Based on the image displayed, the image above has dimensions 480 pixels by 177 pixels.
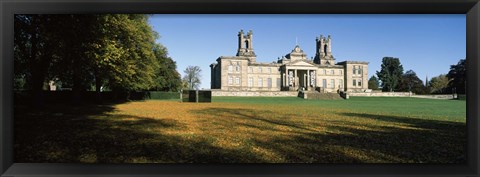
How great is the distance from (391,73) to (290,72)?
48.8ft

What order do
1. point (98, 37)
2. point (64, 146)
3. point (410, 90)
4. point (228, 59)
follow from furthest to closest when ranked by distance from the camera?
point (228, 59), point (410, 90), point (98, 37), point (64, 146)

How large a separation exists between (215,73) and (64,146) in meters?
36.2

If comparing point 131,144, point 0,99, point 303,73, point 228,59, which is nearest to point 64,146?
point 131,144

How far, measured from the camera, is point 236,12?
362 cm

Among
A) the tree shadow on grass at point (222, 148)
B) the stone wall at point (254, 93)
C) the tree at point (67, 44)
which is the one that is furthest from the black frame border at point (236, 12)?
the stone wall at point (254, 93)

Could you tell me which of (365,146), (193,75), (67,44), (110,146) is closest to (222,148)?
(110,146)

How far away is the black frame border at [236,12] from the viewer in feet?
11.4

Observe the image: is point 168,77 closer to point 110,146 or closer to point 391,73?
point 110,146

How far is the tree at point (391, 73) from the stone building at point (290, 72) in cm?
418

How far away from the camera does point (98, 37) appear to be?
9656 mm

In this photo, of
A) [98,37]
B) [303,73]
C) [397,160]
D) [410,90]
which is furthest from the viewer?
[303,73]

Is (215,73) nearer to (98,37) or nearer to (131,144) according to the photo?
(98,37)

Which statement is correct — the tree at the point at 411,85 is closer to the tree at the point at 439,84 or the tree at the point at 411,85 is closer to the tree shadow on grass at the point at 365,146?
the tree at the point at 439,84

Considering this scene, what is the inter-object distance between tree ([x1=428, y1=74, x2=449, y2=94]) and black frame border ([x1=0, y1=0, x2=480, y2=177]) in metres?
34.8
